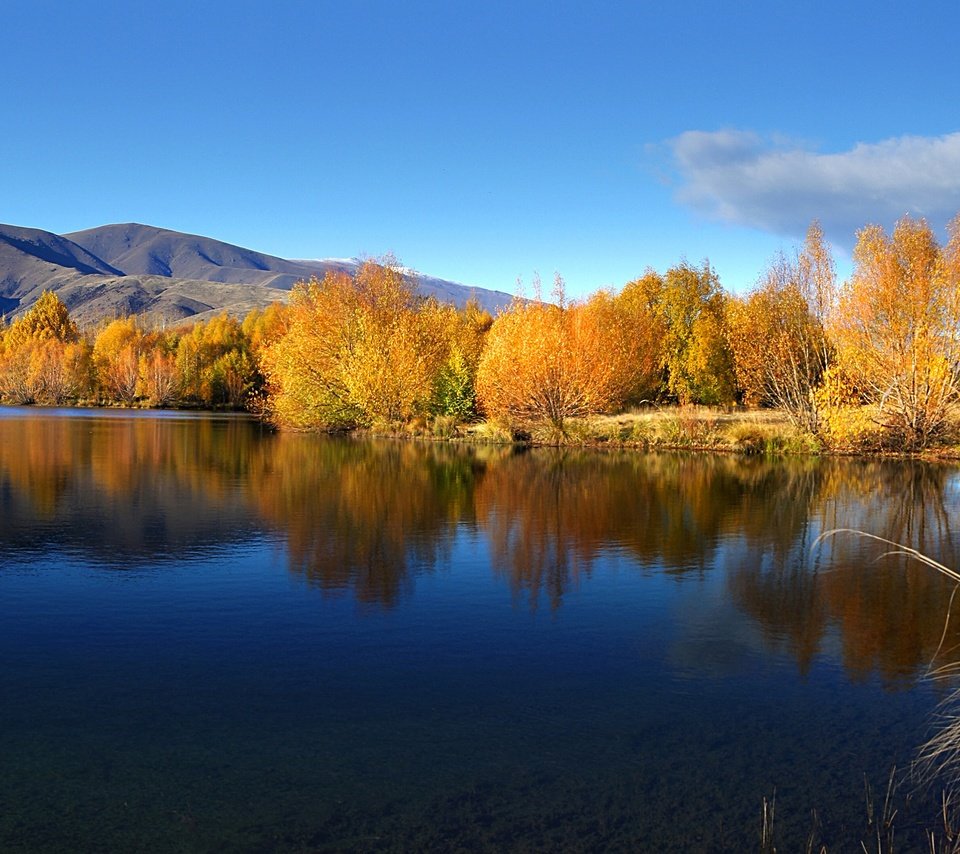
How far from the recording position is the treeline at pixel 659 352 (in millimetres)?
35250

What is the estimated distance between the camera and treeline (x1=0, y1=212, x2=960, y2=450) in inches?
1388

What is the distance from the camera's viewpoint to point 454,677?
8.73m

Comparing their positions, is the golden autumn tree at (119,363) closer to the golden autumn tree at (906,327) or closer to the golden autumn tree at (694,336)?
the golden autumn tree at (694,336)

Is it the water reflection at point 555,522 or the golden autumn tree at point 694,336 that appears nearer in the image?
the water reflection at point 555,522

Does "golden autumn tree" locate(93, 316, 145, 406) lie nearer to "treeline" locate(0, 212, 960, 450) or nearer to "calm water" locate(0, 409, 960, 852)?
"treeline" locate(0, 212, 960, 450)

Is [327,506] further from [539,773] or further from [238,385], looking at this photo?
[238,385]

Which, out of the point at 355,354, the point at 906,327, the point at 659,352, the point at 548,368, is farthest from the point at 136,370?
the point at 906,327

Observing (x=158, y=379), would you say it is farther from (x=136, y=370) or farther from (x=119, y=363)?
(x=119, y=363)

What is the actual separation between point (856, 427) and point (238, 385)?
3033 inches

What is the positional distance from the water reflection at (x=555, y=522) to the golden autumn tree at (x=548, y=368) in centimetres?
966

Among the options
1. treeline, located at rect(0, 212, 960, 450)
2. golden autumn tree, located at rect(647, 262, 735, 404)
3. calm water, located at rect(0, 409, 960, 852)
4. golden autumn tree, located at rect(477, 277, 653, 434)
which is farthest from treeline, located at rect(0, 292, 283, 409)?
calm water, located at rect(0, 409, 960, 852)

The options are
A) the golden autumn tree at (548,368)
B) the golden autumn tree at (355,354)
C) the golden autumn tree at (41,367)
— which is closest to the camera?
the golden autumn tree at (548,368)

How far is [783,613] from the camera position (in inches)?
Result: 452

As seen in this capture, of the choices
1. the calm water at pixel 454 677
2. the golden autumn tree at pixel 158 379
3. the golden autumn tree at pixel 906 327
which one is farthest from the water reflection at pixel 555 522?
the golden autumn tree at pixel 158 379
